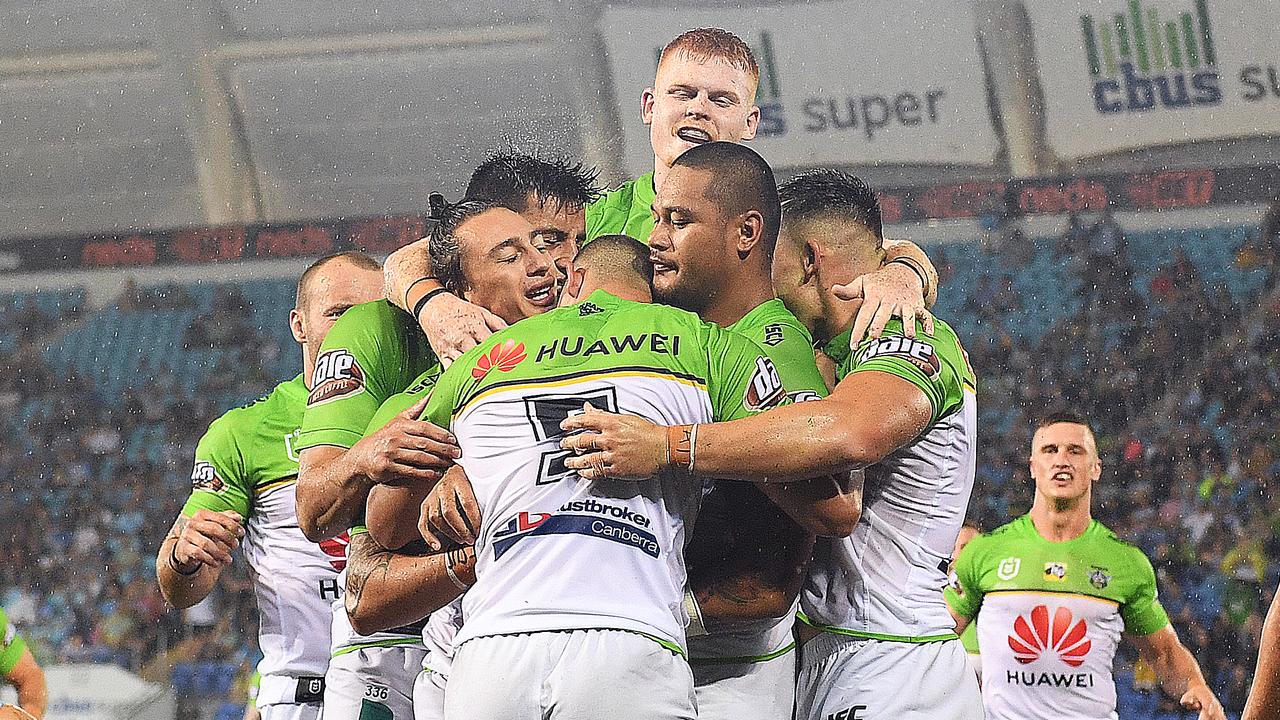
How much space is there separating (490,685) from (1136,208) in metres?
8.60

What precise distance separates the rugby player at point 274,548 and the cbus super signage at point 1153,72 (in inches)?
270

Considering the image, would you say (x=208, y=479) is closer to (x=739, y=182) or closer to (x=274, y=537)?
(x=274, y=537)

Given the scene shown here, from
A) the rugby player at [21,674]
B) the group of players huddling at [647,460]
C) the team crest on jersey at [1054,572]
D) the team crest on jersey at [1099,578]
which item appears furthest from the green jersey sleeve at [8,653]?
the team crest on jersey at [1099,578]

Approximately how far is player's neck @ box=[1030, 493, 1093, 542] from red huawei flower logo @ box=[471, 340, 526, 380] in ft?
11.0

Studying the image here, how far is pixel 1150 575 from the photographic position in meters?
5.04

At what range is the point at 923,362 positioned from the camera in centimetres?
260

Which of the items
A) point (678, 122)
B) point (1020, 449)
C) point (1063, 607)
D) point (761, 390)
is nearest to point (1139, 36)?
point (1020, 449)

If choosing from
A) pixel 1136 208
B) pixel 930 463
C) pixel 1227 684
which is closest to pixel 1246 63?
pixel 1136 208

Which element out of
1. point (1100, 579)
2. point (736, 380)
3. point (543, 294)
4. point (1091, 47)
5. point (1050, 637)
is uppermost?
point (1091, 47)

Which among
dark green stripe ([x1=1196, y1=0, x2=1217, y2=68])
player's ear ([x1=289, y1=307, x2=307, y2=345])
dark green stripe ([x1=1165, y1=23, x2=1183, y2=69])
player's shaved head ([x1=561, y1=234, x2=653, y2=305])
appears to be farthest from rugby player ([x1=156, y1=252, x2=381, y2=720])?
dark green stripe ([x1=1196, y1=0, x2=1217, y2=68])

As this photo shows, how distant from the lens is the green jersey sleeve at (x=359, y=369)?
3098 millimetres

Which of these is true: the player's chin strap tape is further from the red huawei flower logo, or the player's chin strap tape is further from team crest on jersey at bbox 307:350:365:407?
team crest on jersey at bbox 307:350:365:407

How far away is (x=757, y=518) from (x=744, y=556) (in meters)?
0.08

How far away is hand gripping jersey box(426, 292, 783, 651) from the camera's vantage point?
7.14 feet
